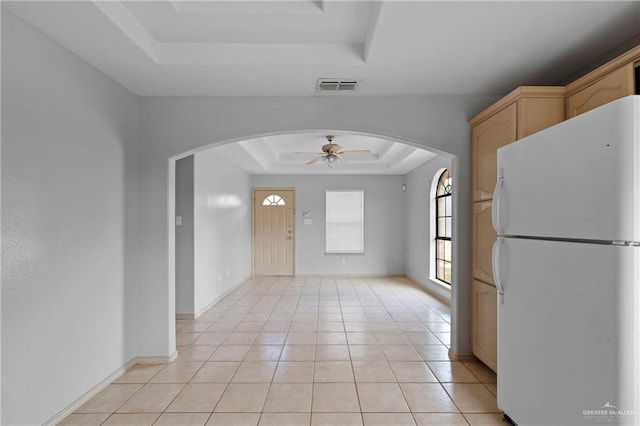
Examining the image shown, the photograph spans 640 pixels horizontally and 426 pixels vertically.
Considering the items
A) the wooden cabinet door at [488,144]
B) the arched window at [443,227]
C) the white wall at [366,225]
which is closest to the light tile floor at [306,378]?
the arched window at [443,227]

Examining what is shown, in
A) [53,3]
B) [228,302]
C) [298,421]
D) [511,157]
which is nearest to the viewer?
[53,3]

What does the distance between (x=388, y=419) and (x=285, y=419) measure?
676 mm

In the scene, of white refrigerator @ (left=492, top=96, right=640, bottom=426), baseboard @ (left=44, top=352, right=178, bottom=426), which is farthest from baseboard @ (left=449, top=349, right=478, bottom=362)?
baseboard @ (left=44, top=352, right=178, bottom=426)

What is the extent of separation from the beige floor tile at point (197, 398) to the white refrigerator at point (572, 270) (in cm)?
198

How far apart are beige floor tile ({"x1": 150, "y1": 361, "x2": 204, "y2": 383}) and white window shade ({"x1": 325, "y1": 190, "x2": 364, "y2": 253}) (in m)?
5.08

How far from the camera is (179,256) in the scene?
181 inches

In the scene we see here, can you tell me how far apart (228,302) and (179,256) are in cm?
133

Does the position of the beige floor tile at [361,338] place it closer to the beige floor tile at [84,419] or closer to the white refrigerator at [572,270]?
the white refrigerator at [572,270]

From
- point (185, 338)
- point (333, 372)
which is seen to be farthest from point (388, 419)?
point (185, 338)

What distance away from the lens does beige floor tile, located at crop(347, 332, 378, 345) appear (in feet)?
12.1

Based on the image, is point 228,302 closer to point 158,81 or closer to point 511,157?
Answer: point 158,81

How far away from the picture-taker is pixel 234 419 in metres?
2.27

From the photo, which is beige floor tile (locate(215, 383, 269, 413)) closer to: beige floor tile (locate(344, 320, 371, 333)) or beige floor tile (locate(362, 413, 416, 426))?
beige floor tile (locate(362, 413, 416, 426))

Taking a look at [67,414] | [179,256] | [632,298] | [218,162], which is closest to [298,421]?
[67,414]
